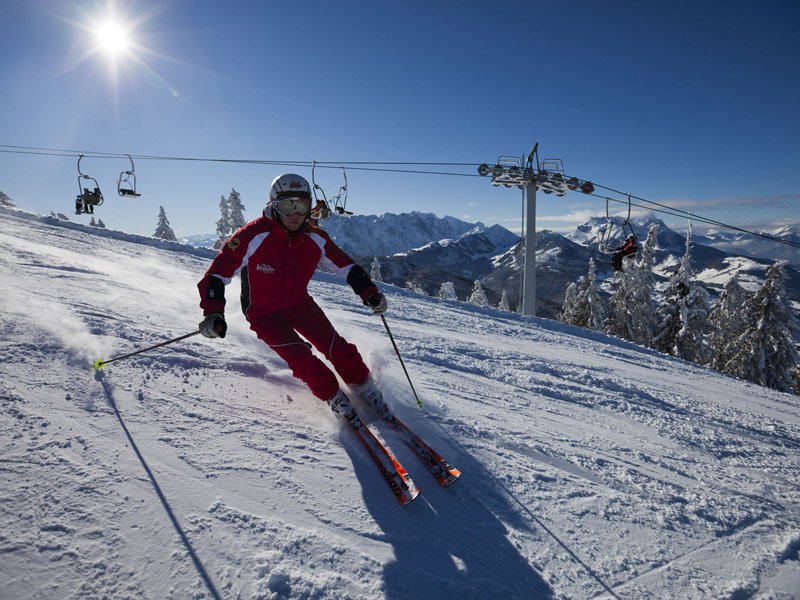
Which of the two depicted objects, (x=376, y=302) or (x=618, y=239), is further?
(x=618, y=239)

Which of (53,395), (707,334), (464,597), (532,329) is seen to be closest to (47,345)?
(53,395)

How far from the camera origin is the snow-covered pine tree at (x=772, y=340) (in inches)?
823

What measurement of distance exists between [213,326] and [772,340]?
28088 millimetres

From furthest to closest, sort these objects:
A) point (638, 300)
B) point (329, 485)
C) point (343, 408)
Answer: point (638, 300) < point (343, 408) < point (329, 485)

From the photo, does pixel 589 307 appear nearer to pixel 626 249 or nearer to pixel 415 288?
pixel 626 249

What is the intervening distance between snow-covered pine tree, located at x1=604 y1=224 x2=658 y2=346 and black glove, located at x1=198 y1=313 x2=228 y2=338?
3070 cm

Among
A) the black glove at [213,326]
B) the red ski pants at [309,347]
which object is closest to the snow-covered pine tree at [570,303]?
the red ski pants at [309,347]

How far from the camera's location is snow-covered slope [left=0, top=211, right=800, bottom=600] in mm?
1979

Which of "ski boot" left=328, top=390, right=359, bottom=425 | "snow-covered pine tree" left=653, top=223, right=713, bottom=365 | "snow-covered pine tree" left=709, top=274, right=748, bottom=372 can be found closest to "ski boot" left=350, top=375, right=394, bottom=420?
"ski boot" left=328, top=390, right=359, bottom=425

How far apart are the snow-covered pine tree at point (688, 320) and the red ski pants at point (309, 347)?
26.8 m

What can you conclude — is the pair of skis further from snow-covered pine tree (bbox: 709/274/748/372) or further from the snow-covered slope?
snow-covered pine tree (bbox: 709/274/748/372)

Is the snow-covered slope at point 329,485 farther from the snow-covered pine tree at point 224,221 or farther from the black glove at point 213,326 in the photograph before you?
the snow-covered pine tree at point 224,221

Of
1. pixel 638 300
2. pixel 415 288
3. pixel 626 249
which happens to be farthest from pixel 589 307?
pixel 415 288

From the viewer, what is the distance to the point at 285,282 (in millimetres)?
4215
